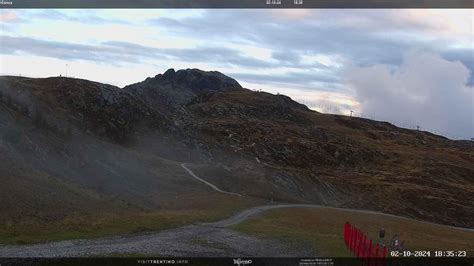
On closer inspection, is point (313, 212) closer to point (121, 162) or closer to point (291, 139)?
point (121, 162)

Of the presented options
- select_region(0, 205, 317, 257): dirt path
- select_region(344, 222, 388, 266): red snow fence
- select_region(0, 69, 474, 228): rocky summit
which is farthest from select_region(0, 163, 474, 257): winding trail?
select_region(0, 69, 474, 228): rocky summit

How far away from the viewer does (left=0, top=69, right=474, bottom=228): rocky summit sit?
5675cm

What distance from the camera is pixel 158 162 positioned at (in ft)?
326

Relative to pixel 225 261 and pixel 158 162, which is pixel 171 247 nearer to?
pixel 225 261

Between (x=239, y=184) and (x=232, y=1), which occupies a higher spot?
(x=232, y=1)

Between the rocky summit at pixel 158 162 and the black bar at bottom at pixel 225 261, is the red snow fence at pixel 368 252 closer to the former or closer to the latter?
the black bar at bottom at pixel 225 261

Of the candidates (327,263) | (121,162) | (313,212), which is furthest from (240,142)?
(327,263)

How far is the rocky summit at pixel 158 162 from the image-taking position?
2234 inches

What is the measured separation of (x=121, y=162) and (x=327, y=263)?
224ft

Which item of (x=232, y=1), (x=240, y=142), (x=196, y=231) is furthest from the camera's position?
(x=240, y=142)

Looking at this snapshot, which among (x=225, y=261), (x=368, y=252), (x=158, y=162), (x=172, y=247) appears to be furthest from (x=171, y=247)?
(x=158, y=162)

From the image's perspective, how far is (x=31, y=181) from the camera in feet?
163

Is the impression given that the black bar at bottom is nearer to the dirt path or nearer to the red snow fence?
the red snow fence

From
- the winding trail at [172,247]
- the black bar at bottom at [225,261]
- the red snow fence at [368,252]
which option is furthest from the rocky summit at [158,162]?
the red snow fence at [368,252]
